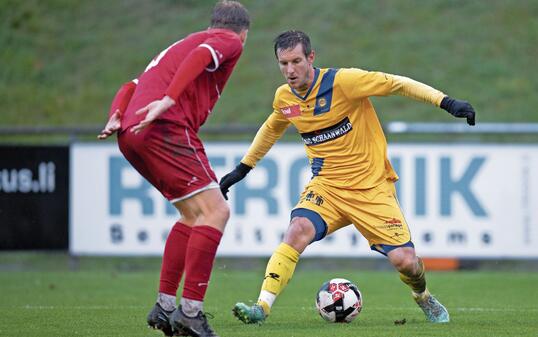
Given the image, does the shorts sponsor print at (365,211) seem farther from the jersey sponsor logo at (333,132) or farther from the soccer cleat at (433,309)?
the soccer cleat at (433,309)

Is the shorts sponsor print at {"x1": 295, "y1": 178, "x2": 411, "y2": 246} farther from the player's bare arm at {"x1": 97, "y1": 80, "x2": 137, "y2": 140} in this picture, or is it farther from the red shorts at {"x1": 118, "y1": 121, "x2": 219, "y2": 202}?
the player's bare arm at {"x1": 97, "y1": 80, "x2": 137, "y2": 140}

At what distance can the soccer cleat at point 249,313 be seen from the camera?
7777mm

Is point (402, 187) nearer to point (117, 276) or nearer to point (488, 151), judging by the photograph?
point (488, 151)

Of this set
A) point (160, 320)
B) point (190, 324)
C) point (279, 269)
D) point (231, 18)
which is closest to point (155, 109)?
point (231, 18)

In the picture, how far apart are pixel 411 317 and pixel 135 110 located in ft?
10.7

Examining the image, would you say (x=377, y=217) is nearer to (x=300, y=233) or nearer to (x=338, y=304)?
(x=300, y=233)

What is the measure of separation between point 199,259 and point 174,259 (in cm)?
54

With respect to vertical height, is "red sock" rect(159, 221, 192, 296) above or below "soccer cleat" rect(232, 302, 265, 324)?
above

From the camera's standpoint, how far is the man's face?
26.8 ft

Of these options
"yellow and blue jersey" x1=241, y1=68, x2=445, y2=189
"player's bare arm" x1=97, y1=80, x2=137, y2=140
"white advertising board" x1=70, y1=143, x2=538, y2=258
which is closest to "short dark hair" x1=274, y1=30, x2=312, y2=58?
"yellow and blue jersey" x1=241, y1=68, x2=445, y2=189

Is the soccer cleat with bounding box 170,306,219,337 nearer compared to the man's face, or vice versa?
the soccer cleat with bounding box 170,306,219,337

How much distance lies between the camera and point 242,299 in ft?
35.9

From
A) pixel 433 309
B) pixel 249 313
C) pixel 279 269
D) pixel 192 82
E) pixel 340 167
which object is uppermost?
pixel 192 82

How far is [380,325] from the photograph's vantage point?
27.0ft
